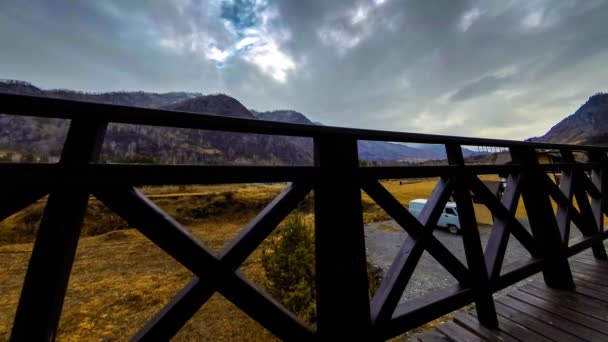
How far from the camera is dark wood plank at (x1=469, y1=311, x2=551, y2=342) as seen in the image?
6.71ft

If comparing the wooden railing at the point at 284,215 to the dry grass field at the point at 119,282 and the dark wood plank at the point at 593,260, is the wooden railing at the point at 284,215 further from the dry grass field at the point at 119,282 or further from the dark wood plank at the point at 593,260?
the dark wood plank at the point at 593,260

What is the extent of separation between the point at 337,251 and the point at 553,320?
254 cm

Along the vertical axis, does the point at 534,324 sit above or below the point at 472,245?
below

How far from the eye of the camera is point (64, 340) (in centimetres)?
705

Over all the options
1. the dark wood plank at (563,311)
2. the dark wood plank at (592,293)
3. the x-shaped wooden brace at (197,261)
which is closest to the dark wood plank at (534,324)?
the dark wood plank at (563,311)

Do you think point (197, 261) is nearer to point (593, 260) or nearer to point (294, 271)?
point (593, 260)

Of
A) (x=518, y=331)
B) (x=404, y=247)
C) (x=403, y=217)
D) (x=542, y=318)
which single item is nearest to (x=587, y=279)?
(x=542, y=318)

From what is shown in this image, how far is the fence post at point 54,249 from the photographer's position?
0.93 m

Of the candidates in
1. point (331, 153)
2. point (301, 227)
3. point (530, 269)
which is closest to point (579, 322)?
point (530, 269)

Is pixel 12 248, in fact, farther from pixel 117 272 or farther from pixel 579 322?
pixel 579 322

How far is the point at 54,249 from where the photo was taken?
97 centimetres

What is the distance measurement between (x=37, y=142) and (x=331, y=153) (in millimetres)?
127064

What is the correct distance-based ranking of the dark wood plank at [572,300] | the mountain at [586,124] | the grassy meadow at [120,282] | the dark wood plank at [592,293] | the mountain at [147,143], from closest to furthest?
the dark wood plank at [572,300]
the dark wood plank at [592,293]
the grassy meadow at [120,282]
the mountain at [147,143]
the mountain at [586,124]

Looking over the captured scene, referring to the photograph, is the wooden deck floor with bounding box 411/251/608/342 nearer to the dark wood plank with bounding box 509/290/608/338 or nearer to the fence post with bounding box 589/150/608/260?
the dark wood plank with bounding box 509/290/608/338
